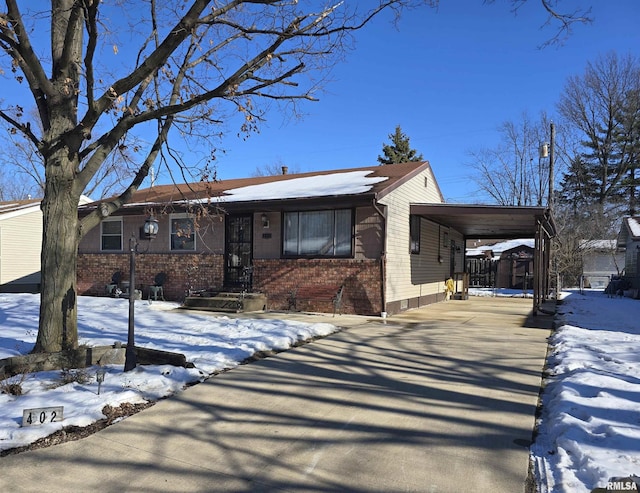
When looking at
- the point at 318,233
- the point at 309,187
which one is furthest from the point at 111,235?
the point at 318,233

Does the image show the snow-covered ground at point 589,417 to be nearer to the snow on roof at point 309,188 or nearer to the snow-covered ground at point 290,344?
the snow-covered ground at point 290,344

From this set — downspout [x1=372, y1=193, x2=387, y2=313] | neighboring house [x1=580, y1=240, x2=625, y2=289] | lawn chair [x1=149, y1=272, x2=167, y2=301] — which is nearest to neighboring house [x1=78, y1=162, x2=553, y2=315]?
downspout [x1=372, y1=193, x2=387, y2=313]

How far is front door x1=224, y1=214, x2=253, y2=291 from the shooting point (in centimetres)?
1386

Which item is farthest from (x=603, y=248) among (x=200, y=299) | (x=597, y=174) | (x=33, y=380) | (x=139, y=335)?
(x=33, y=380)

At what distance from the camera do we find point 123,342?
24.9ft

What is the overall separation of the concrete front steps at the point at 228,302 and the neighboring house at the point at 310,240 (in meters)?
0.46

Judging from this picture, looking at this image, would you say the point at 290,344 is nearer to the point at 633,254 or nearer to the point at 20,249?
the point at 20,249

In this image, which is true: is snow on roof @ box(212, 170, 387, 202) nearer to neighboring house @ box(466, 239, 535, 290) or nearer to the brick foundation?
the brick foundation

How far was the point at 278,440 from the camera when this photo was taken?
3.94m

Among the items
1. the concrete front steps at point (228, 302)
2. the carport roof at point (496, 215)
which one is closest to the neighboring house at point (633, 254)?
the carport roof at point (496, 215)

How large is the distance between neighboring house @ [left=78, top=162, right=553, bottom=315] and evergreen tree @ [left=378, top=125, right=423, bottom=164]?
2246 cm

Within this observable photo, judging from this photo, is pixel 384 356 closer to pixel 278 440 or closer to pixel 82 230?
pixel 278 440

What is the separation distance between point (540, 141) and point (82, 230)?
3519 centimetres

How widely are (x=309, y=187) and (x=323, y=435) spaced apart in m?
10.3
